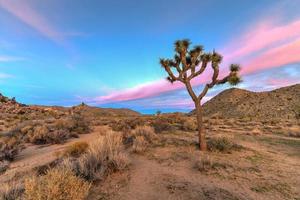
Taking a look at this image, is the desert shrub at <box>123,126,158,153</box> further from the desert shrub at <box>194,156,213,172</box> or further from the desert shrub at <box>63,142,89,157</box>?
the desert shrub at <box>194,156,213,172</box>

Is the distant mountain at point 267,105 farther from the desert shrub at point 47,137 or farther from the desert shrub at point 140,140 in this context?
the desert shrub at point 47,137

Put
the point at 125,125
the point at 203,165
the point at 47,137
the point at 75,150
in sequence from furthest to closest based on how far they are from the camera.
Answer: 1. the point at 125,125
2. the point at 47,137
3. the point at 75,150
4. the point at 203,165

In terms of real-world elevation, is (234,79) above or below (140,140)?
above

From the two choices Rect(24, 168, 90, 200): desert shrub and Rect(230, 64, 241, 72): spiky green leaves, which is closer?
Rect(24, 168, 90, 200): desert shrub

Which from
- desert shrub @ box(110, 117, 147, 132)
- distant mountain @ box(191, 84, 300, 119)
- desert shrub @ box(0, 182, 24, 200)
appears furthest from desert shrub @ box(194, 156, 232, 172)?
distant mountain @ box(191, 84, 300, 119)

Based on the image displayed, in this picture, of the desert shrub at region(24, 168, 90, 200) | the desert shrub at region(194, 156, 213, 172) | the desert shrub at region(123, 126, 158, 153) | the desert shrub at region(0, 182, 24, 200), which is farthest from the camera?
the desert shrub at region(123, 126, 158, 153)

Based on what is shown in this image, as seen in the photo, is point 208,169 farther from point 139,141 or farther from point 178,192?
point 139,141

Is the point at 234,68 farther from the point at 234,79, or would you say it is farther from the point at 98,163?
the point at 98,163

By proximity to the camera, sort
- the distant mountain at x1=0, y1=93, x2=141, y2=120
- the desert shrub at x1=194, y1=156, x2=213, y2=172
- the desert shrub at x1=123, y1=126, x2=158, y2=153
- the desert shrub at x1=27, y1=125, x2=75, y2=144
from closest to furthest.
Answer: the desert shrub at x1=194, y1=156, x2=213, y2=172 < the desert shrub at x1=123, y1=126, x2=158, y2=153 < the desert shrub at x1=27, y1=125, x2=75, y2=144 < the distant mountain at x1=0, y1=93, x2=141, y2=120

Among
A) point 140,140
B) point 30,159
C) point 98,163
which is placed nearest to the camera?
point 98,163

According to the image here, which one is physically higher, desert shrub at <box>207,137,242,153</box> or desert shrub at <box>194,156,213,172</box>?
desert shrub at <box>207,137,242,153</box>

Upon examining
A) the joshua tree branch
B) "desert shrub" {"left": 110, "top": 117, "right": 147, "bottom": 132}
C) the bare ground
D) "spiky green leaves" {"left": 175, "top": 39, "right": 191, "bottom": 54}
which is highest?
"spiky green leaves" {"left": 175, "top": 39, "right": 191, "bottom": 54}

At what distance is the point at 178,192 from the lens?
529 centimetres

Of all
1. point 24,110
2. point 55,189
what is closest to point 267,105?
point 24,110
